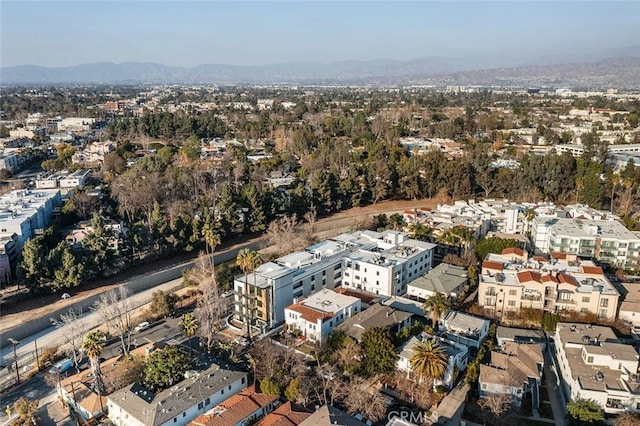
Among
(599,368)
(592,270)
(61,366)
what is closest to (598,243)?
(592,270)

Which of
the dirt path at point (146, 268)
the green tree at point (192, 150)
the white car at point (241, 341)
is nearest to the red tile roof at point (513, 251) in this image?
the dirt path at point (146, 268)

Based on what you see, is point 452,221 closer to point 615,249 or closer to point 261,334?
point 615,249

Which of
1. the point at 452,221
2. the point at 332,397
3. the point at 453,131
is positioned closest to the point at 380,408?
the point at 332,397

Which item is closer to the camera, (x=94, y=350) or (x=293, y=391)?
(x=293, y=391)

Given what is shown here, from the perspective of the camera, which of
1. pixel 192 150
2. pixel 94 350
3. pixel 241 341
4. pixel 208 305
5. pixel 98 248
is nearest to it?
pixel 94 350

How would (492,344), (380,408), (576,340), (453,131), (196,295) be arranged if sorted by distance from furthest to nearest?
(453,131)
(196,295)
(492,344)
(576,340)
(380,408)

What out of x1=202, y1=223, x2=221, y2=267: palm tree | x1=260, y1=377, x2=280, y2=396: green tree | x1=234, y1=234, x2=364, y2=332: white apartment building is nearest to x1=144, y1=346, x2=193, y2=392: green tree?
x1=260, y1=377, x2=280, y2=396: green tree

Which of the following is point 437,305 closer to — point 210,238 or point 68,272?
point 210,238

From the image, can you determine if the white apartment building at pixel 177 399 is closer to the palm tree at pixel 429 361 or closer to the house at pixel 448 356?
the house at pixel 448 356
